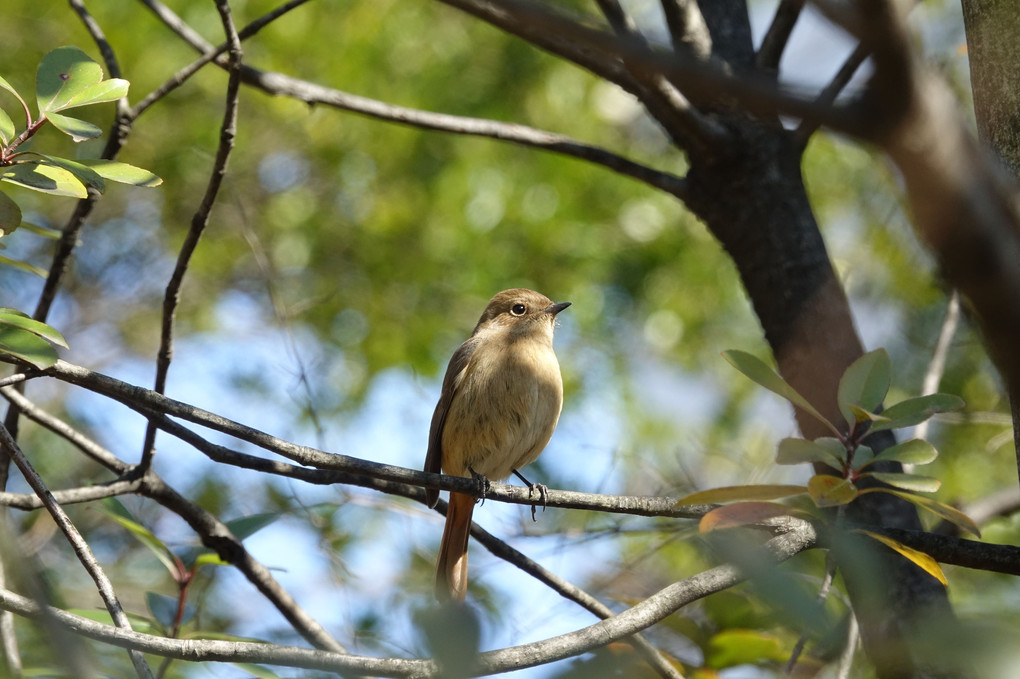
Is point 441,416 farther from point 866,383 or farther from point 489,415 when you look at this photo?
point 866,383

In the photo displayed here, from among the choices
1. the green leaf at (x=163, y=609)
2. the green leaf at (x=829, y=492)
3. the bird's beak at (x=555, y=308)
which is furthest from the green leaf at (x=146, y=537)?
the bird's beak at (x=555, y=308)

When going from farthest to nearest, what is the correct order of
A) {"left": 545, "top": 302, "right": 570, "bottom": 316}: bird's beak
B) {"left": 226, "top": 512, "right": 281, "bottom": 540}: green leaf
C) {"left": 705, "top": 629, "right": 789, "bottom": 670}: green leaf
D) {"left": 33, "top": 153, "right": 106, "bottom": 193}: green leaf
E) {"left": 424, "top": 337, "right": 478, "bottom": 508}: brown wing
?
{"left": 545, "top": 302, "right": 570, "bottom": 316}: bird's beak → {"left": 424, "top": 337, "right": 478, "bottom": 508}: brown wing → {"left": 226, "top": 512, "right": 281, "bottom": 540}: green leaf → {"left": 705, "top": 629, "right": 789, "bottom": 670}: green leaf → {"left": 33, "top": 153, "right": 106, "bottom": 193}: green leaf

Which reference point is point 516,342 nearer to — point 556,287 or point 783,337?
point 783,337

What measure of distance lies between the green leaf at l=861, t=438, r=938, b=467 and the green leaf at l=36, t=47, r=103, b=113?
2289 mm

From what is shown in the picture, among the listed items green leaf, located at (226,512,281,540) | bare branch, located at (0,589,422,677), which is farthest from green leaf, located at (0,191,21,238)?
green leaf, located at (226,512,281,540)

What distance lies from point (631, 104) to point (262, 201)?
378 cm

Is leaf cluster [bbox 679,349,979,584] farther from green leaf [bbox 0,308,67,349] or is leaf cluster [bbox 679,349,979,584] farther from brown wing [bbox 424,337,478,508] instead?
brown wing [bbox 424,337,478,508]

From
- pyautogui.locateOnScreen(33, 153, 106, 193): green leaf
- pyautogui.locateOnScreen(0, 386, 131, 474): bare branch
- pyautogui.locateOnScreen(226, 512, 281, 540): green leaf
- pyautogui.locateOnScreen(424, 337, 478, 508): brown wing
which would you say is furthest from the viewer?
pyautogui.locateOnScreen(424, 337, 478, 508): brown wing

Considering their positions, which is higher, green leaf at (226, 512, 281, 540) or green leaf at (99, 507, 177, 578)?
green leaf at (226, 512, 281, 540)

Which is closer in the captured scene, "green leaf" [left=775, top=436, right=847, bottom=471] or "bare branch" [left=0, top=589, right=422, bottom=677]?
"bare branch" [left=0, top=589, right=422, bottom=677]

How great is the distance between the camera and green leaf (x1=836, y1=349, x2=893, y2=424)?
8.39 ft

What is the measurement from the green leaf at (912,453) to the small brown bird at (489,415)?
222 centimetres

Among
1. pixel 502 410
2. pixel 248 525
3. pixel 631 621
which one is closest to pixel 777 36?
pixel 502 410

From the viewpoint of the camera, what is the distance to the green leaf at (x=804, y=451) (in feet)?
7.65
